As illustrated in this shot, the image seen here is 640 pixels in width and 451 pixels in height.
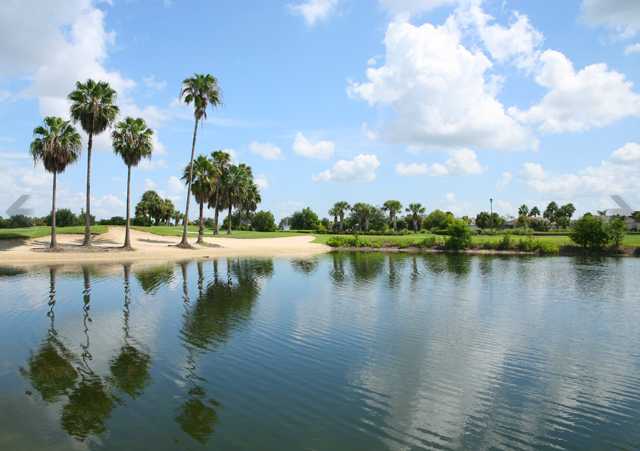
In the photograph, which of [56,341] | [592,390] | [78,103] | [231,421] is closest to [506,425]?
[592,390]

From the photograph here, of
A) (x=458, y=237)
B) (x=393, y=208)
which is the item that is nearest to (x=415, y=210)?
(x=393, y=208)

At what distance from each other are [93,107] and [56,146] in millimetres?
5419

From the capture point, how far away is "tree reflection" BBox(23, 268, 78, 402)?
10.2m

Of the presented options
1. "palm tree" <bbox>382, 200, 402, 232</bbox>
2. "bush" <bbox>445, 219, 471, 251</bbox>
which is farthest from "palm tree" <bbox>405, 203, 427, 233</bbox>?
"bush" <bbox>445, 219, 471, 251</bbox>

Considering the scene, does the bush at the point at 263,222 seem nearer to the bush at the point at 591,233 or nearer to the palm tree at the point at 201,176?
the palm tree at the point at 201,176

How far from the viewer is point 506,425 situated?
8.75 m

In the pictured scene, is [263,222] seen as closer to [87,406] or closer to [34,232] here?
[34,232]

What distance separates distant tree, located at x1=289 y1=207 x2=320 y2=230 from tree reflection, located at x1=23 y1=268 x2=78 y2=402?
13217cm

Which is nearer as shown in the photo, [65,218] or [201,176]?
[201,176]

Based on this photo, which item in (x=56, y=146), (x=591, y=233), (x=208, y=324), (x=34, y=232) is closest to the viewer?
(x=208, y=324)

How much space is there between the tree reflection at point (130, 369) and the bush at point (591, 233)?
223 feet

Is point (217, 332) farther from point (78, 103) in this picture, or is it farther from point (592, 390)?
point (78, 103)

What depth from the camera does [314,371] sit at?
11.8m

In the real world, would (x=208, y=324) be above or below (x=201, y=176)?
below
